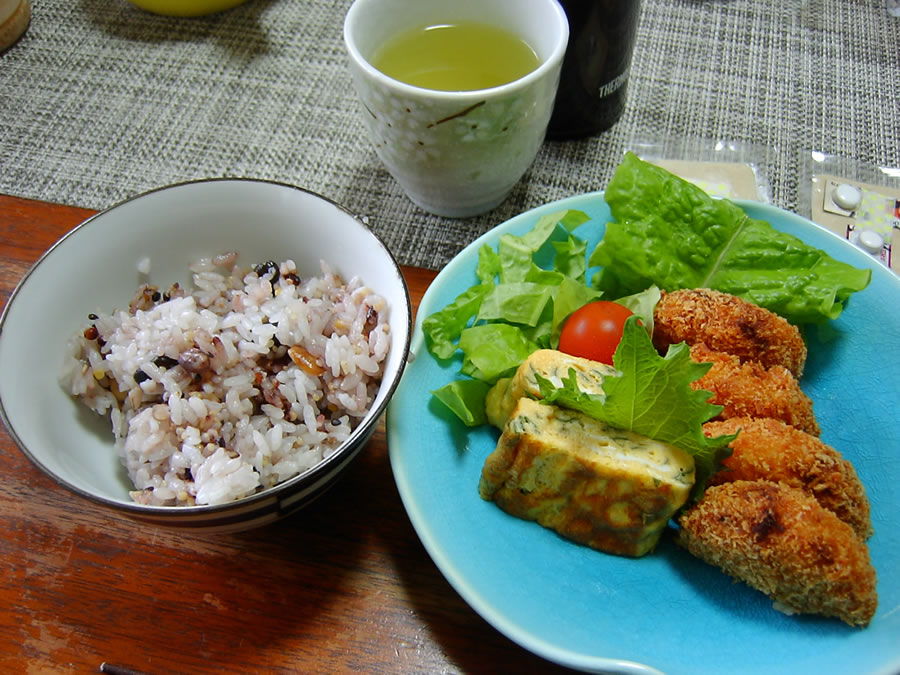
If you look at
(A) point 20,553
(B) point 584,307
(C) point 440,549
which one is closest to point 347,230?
(B) point 584,307

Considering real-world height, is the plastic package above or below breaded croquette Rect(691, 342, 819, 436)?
above

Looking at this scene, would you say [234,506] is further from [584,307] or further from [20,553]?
[584,307]

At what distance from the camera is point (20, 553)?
1.20m

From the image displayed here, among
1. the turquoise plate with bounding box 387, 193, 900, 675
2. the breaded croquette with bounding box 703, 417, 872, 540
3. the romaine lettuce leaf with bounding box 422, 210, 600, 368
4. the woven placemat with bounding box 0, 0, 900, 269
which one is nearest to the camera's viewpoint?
the turquoise plate with bounding box 387, 193, 900, 675

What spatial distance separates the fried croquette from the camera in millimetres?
972

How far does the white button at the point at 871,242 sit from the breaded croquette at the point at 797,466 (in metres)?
0.66

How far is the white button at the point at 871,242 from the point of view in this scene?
→ 1.57 metres

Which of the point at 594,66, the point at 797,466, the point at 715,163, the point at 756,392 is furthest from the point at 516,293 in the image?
the point at 715,163

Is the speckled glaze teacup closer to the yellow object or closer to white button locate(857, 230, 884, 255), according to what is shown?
white button locate(857, 230, 884, 255)

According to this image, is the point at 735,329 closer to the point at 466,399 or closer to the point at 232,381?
the point at 466,399

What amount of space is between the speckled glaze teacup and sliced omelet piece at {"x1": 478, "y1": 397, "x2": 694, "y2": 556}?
594mm

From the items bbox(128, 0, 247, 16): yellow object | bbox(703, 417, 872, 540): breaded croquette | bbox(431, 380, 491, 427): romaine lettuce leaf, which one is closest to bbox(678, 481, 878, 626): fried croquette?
bbox(703, 417, 872, 540): breaded croquette

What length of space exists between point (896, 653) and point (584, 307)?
0.73 metres

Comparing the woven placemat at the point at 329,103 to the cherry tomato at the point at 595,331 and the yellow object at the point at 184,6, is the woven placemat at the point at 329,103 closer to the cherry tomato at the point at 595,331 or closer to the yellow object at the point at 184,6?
the yellow object at the point at 184,6
